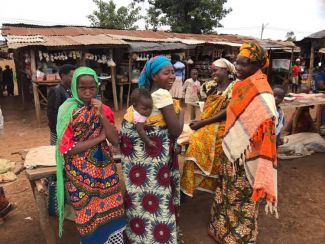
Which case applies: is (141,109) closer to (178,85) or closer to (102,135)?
(102,135)

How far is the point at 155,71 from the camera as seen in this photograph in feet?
7.39

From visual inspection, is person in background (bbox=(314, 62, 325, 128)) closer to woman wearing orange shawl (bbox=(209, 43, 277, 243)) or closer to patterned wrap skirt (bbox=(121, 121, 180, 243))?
woman wearing orange shawl (bbox=(209, 43, 277, 243))

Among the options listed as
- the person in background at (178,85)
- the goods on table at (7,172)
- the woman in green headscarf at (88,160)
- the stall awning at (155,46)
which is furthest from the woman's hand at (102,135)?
the person in background at (178,85)

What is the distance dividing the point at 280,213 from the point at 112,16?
20597 millimetres

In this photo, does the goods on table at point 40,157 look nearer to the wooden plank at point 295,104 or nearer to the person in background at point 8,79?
the wooden plank at point 295,104

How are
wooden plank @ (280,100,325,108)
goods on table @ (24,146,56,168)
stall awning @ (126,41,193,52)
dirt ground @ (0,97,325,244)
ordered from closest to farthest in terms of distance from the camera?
1. goods on table @ (24,146,56,168)
2. dirt ground @ (0,97,325,244)
3. wooden plank @ (280,100,325,108)
4. stall awning @ (126,41,193,52)

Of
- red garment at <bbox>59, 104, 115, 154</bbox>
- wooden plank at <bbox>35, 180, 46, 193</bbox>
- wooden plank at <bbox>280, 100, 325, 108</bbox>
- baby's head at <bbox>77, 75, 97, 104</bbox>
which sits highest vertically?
baby's head at <bbox>77, 75, 97, 104</bbox>

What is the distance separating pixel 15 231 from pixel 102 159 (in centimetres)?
158

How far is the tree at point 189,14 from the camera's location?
1858 cm

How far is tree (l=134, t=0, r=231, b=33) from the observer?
18.6 meters

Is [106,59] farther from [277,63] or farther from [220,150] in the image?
[277,63]

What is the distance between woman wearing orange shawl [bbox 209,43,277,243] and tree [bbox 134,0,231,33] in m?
17.1

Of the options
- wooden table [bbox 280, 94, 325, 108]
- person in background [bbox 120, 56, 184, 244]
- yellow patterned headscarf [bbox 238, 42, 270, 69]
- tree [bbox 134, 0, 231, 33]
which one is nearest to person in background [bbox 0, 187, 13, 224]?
person in background [bbox 120, 56, 184, 244]

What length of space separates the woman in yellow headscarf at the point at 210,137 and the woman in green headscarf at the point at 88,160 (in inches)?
34.0
